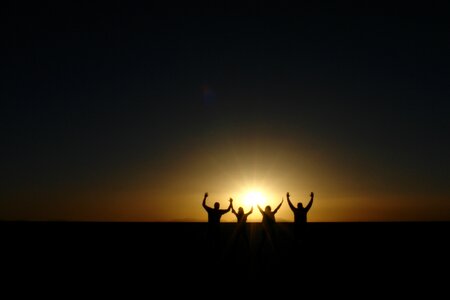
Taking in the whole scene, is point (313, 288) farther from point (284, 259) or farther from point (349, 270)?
point (284, 259)

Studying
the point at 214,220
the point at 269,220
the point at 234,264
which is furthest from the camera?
the point at 269,220

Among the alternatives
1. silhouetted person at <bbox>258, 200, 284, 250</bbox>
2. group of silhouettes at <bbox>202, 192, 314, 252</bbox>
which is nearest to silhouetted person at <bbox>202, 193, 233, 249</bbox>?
group of silhouettes at <bbox>202, 192, 314, 252</bbox>

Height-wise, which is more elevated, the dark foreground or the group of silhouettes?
the group of silhouettes

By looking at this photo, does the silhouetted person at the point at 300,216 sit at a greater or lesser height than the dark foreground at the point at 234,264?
greater

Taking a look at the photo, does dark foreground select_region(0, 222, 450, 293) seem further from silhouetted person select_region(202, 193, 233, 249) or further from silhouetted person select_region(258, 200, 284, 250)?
silhouetted person select_region(258, 200, 284, 250)

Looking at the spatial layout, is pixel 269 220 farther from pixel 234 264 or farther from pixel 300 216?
pixel 234 264

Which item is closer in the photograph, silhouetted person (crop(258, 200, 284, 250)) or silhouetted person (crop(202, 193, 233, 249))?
silhouetted person (crop(202, 193, 233, 249))

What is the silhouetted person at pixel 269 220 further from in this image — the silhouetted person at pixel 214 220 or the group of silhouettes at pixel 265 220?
the silhouetted person at pixel 214 220

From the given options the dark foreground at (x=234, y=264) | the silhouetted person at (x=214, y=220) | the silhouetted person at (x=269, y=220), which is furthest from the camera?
the silhouetted person at (x=269, y=220)

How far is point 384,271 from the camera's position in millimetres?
13961

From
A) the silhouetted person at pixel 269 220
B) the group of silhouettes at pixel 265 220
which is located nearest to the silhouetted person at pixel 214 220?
the group of silhouettes at pixel 265 220

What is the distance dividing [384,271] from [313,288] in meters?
3.99

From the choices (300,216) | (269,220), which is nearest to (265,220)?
(269,220)

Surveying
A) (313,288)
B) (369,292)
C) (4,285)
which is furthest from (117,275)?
(369,292)
